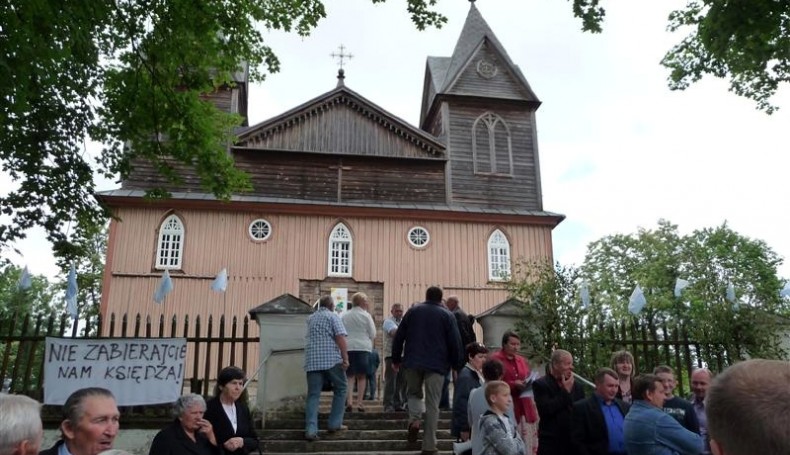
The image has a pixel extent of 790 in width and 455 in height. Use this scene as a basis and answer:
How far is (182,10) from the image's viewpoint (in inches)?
363

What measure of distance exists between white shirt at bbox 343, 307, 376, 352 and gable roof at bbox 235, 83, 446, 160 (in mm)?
12165

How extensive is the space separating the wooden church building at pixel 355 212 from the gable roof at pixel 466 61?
0.12 m

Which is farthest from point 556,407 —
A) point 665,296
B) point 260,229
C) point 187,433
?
point 665,296

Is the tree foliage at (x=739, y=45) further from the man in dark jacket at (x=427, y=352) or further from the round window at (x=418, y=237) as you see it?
the round window at (x=418, y=237)

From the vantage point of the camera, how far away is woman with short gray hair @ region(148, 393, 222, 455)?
15.7 ft

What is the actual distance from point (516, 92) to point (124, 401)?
18.3 meters

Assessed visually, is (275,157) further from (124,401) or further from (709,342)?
(709,342)

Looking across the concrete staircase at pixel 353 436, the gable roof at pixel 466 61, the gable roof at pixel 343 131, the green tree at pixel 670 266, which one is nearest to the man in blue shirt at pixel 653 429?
the concrete staircase at pixel 353 436

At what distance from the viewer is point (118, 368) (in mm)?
8523

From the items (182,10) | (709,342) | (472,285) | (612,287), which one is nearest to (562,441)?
(709,342)

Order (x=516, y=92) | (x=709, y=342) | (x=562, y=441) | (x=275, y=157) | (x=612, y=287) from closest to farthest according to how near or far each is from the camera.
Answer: (x=562, y=441), (x=709, y=342), (x=275, y=157), (x=516, y=92), (x=612, y=287)

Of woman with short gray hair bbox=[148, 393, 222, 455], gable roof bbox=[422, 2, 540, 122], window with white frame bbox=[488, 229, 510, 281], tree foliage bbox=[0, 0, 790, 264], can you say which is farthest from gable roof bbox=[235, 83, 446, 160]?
woman with short gray hair bbox=[148, 393, 222, 455]

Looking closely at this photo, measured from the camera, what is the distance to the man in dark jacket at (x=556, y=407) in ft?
18.0

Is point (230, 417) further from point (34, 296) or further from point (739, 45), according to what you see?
point (34, 296)
